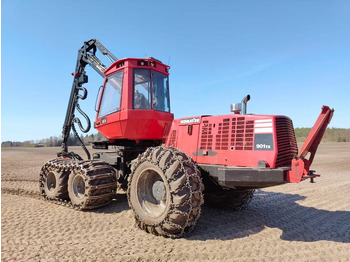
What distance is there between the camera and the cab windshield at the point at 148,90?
6.54 m

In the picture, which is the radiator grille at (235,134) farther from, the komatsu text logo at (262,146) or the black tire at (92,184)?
the black tire at (92,184)

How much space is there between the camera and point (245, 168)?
434 centimetres

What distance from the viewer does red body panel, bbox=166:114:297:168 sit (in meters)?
4.43

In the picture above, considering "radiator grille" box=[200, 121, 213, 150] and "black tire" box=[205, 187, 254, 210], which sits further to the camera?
"black tire" box=[205, 187, 254, 210]

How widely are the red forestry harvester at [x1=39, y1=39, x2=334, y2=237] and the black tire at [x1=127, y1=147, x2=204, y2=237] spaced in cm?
2

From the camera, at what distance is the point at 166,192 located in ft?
14.7

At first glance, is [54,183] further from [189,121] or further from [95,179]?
[189,121]

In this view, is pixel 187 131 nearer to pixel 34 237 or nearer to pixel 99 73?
pixel 34 237

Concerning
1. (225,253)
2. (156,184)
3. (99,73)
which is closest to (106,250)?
(156,184)

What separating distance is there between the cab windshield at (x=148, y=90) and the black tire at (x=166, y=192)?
1812mm

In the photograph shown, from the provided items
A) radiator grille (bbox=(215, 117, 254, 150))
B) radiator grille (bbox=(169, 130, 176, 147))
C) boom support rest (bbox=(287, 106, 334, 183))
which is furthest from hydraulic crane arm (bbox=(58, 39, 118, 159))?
boom support rest (bbox=(287, 106, 334, 183))

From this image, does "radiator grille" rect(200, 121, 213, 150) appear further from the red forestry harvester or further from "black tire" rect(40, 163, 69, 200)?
"black tire" rect(40, 163, 69, 200)

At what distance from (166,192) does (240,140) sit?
1587 millimetres

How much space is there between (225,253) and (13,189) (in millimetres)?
8204
